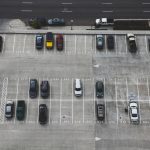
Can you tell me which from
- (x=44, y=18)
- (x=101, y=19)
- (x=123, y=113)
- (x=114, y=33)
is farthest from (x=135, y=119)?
(x=44, y=18)

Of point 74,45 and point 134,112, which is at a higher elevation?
point 74,45

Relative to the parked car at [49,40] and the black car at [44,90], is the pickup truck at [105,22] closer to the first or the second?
the parked car at [49,40]

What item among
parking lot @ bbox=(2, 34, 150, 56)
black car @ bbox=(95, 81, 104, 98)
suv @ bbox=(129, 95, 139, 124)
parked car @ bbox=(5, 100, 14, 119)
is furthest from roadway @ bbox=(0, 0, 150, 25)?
parked car @ bbox=(5, 100, 14, 119)

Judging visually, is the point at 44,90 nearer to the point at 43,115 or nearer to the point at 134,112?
the point at 43,115

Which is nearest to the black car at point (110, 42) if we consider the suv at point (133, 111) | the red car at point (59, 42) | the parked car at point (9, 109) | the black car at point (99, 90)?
the black car at point (99, 90)

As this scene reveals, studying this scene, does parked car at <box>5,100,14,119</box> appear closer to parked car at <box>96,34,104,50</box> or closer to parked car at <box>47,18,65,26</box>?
parked car at <box>96,34,104,50</box>

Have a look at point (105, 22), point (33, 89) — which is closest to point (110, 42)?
point (105, 22)

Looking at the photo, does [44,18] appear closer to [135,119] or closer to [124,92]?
[124,92]
